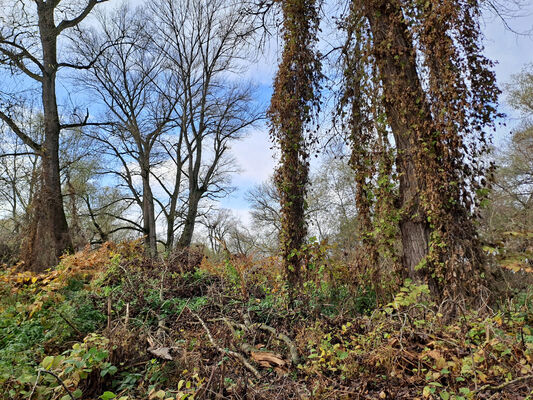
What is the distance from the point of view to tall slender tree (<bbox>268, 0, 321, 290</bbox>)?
17.2 feet

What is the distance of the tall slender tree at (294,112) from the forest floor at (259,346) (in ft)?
2.75

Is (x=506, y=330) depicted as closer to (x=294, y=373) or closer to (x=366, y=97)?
(x=294, y=373)

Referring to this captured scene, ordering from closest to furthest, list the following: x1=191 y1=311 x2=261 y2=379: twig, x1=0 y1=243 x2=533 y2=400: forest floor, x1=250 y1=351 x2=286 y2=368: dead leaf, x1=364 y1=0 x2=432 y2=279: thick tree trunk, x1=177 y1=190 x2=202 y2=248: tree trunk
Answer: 1. x1=0 y1=243 x2=533 y2=400: forest floor
2. x1=191 y1=311 x2=261 y2=379: twig
3. x1=250 y1=351 x2=286 y2=368: dead leaf
4. x1=364 y1=0 x2=432 y2=279: thick tree trunk
5. x1=177 y1=190 x2=202 y2=248: tree trunk

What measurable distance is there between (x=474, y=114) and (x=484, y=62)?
29.7 inches

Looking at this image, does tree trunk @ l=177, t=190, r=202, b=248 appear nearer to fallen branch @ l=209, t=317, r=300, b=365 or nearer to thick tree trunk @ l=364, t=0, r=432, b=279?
fallen branch @ l=209, t=317, r=300, b=365

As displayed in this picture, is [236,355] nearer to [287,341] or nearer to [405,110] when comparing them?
[287,341]

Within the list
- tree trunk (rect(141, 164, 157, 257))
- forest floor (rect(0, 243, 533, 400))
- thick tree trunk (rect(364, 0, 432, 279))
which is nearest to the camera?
forest floor (rect(0, 243, 533, 400))

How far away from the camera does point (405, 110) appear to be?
4543 mm

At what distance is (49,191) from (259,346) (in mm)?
9159

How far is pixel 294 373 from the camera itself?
3072 millimetres

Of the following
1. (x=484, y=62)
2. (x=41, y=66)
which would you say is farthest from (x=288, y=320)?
(x=41, y=66)

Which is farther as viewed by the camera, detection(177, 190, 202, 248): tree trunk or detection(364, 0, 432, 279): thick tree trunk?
detection(177, 190, 202, 248): tree trunk

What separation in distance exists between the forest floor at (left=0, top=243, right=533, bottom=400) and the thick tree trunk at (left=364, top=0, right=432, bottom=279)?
2.89 feet

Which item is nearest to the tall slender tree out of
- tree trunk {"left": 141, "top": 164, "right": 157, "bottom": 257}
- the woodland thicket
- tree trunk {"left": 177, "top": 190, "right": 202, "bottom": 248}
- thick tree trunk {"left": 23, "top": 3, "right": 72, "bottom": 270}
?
the woodland thicket
